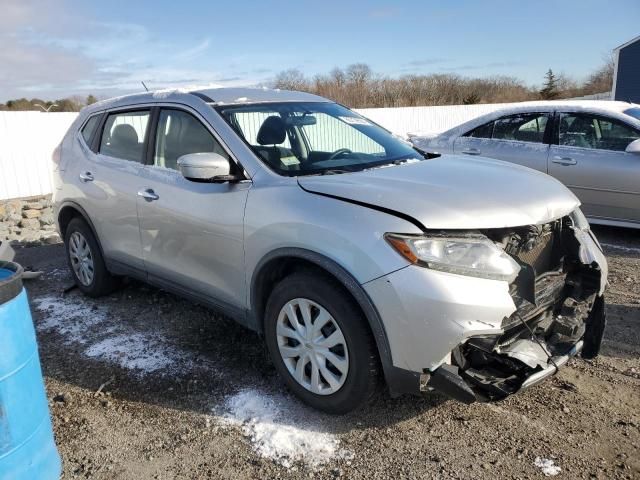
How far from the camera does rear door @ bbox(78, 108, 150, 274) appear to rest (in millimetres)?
4094

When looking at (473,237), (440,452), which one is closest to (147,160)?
(473,237)

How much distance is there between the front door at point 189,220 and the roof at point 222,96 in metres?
0.14

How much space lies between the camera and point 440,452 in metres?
2.70

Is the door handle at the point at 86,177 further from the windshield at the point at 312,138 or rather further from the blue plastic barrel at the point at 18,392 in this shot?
the blue plastic barrel at the point at 18,392

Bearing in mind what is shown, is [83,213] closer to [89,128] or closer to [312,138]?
[89,128]

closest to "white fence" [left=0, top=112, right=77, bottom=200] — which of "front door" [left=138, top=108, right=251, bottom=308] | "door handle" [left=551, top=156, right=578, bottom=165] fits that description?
"front door" [left=138, top=108, right=251, bottom=308]

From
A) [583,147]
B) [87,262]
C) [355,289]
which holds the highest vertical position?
[583,147]

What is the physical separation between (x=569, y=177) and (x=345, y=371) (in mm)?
4646

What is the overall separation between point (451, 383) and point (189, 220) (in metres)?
1.95

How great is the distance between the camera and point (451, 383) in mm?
2512

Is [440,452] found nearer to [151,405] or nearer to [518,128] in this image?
[151,405]

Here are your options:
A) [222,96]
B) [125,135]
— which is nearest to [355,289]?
[222,96]

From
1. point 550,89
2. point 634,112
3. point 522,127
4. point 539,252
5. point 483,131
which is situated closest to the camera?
point 539,252

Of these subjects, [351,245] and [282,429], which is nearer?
[351,245]
